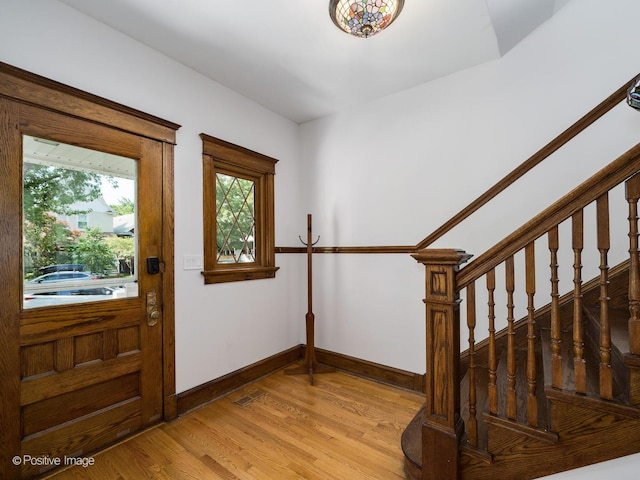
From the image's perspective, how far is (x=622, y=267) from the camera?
5.59ft

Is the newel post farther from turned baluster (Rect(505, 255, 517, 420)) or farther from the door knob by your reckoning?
the door knob

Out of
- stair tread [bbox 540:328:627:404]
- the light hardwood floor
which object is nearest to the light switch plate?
the light hardwood floor

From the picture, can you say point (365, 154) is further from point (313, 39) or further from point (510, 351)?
point (510, 351)

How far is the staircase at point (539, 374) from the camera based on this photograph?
41.6 inches

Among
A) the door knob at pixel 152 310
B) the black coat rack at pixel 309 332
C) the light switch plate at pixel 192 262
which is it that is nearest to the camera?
the door knob at pixel 152 310

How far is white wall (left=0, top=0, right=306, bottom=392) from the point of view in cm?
161

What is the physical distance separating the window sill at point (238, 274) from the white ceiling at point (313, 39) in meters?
1.59

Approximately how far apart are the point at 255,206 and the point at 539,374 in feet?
8.22

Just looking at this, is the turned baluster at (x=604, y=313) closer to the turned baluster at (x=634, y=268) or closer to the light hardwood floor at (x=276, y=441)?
the turned baluster at (x=634, y=268)

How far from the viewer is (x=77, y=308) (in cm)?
169

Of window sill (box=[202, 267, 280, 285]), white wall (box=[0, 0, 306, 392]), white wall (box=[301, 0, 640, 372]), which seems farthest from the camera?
window sill (box=[202, 267, 280, 285])

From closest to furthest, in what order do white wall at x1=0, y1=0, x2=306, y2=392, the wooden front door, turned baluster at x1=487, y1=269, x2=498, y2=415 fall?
turned baluster at x1=487, y1=269, x2=498, y2=415, the wooden front door, white wall at x1=0, y1=0, x2=306, y2=392

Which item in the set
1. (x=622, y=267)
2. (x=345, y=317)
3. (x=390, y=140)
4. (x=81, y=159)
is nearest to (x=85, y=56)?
(x=81, y=159)

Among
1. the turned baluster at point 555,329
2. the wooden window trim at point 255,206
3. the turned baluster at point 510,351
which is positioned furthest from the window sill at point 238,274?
the turned baluster at point 555,329
